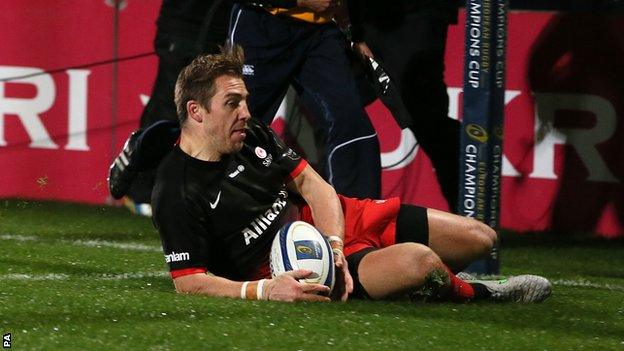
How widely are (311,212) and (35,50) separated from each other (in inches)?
169

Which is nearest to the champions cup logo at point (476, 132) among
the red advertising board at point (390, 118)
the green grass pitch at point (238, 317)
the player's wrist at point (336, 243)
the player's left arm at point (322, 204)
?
the green grass pitch at point (238, 317)

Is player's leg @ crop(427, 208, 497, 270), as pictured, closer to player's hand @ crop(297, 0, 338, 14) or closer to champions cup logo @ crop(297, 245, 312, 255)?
champions cup logo @ crop(297, 245, 312, 255)

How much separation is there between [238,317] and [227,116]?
2.83 feet

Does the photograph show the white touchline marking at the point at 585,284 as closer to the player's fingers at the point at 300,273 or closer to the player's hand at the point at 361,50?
the player's hand at the point at 361,50

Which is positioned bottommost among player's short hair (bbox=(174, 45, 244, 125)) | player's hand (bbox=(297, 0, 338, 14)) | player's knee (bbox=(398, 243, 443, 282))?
player's knee (bbox=(398, 243, 443, 282))

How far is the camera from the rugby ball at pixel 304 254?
563 centimetres

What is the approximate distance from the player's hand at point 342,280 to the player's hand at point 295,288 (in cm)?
17

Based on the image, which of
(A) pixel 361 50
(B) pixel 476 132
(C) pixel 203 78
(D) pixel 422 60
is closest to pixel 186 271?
(C) pixel 203 78

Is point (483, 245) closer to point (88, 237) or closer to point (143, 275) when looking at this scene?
point (143, 275)

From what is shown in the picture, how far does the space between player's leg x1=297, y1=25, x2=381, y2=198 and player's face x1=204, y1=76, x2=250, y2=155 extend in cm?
198

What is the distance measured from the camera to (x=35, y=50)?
32.4 ft

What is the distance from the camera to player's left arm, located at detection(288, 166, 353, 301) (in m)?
5.95

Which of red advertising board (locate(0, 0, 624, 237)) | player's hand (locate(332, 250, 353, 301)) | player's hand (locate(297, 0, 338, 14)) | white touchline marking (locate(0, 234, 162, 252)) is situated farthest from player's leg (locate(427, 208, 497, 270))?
red advertising board (locate(0, 0, 624, 237))

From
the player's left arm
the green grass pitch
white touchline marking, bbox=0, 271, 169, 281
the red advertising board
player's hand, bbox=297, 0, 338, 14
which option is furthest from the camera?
the red advertising board
